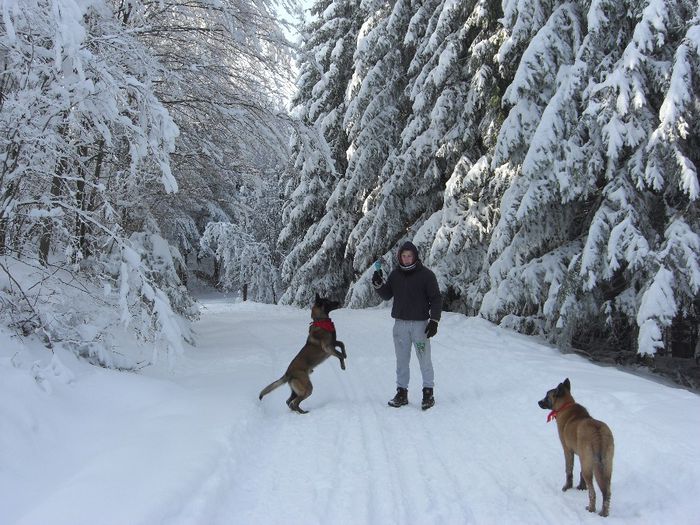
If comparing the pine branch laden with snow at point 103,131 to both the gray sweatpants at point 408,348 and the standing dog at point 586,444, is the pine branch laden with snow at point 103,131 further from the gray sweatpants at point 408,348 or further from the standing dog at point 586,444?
the standing dog at point 586,444

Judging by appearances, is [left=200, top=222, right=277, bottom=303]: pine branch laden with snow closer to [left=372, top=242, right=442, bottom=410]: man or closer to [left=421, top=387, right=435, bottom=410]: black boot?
[left=372, top=242, right=442, bottom=410]: man

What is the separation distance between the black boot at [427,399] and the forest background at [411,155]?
289 cm

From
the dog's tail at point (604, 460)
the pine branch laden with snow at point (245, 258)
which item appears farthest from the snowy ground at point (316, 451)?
the pine branch laden with snow at point (245, 258)

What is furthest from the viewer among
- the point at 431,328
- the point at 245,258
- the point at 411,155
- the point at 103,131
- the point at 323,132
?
the point at 245,258

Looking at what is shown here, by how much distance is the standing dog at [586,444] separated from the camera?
11.4 feet

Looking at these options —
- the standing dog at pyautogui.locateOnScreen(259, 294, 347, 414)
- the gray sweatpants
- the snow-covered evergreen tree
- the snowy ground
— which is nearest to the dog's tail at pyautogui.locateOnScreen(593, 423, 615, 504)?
the snowy ground

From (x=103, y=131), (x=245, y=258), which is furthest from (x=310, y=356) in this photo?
(x=245, y=258)

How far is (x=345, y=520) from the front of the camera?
360 centimetres

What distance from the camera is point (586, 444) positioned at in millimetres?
3564

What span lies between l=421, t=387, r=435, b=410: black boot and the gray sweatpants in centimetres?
6

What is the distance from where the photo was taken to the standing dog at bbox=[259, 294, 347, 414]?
6.11 metres

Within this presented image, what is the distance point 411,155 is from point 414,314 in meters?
8.30

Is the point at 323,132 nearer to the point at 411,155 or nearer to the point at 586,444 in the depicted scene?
the point at 411,155

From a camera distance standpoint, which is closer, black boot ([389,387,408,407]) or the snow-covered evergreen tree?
black boot ([389,387,408,407])
